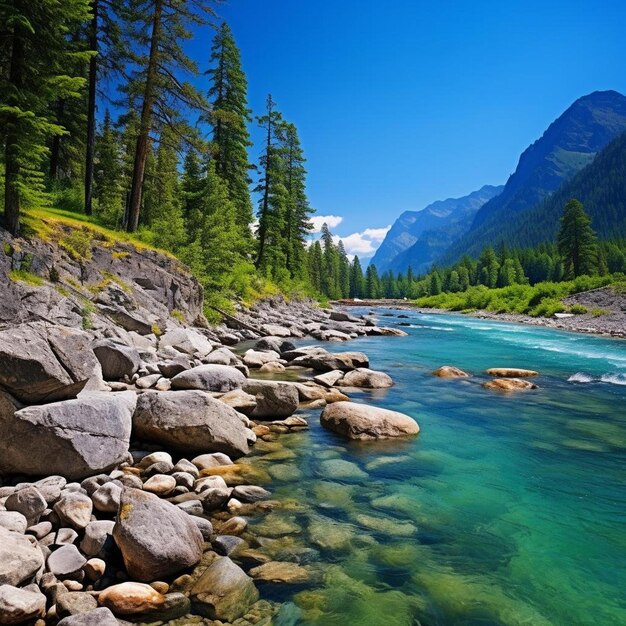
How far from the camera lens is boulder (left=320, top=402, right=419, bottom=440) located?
29.7 ft

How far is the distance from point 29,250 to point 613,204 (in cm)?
23641

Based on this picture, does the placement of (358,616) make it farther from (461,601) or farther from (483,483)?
(483,483)

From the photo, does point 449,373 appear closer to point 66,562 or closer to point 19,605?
point 66,562

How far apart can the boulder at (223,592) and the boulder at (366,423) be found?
482 centimetres

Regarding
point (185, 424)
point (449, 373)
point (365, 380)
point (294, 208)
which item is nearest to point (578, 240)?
point (294, 208)

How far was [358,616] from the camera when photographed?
4.14 metres

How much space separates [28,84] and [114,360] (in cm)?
771

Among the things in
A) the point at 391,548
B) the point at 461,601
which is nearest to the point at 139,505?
the point at 391,548

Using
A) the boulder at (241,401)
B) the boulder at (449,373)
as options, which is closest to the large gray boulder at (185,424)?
the boulder at (241,401)

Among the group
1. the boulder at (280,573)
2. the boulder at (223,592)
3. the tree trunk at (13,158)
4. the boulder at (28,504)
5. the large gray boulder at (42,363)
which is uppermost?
the tree trunk at (13,158)

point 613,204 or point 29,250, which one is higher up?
point 613,204

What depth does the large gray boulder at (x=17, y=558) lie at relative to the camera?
149 inches

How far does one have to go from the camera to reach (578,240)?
209ft

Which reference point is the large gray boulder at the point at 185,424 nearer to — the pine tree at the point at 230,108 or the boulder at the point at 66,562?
the boulder at the point at 66,562
